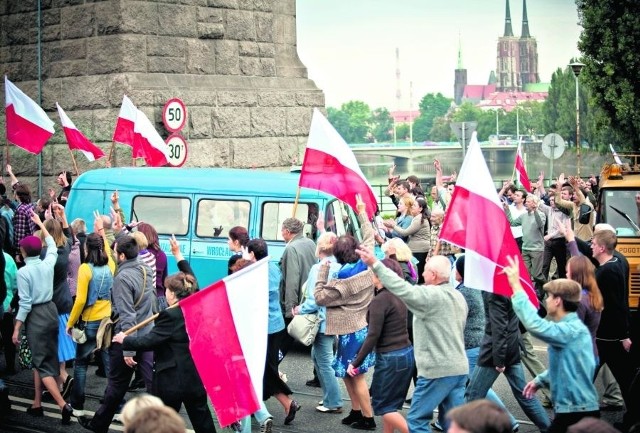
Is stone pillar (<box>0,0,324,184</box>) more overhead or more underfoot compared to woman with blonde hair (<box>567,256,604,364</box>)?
more overhead

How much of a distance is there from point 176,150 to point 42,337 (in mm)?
7911

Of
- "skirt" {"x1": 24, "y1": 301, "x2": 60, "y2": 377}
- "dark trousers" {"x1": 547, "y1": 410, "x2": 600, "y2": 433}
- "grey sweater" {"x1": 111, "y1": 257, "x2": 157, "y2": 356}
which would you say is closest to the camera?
"dark trousers" {"x1": 547, "y1": 410, "x2": 600, "y2": 433}

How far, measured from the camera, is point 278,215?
546 inches

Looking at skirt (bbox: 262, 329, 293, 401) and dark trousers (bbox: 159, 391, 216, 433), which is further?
skirt (bbox: 262, 329, 293, 401)

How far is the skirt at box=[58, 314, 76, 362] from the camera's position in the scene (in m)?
11.2

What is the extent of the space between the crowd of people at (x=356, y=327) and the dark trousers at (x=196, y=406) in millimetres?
10

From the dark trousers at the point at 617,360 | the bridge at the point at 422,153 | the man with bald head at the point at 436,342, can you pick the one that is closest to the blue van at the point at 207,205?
the dark trousers at the point at 617,360

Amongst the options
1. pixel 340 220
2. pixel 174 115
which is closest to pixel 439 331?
pixel 340 220

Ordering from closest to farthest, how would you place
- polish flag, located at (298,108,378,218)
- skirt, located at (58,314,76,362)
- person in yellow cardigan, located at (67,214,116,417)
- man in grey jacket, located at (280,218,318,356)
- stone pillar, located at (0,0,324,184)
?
person in yellow cardigan, located at (67,214,116,417) < polish flag, located at (298,108,378,218) < skirt, located at (58,314,76,362) < man in grey jacket, located at (280,218,318,356) < stone pillar, located at (0,0,324,184)

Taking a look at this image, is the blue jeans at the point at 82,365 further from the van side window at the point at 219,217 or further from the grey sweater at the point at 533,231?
the grey sweater at the point at 533,231

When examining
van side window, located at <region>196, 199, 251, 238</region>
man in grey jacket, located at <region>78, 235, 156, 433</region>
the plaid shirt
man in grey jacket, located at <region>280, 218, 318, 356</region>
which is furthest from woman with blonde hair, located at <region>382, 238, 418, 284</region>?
the plaid shirt

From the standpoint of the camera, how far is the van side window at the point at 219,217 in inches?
554

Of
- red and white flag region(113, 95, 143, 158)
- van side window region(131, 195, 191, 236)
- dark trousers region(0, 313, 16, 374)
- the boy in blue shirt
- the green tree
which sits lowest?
dark trousers region(0, 313, 16, 374)

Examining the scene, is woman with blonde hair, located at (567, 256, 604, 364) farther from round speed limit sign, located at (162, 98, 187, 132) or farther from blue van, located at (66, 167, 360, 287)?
round speed limit sign, located at (162, 98, 187, 132)
